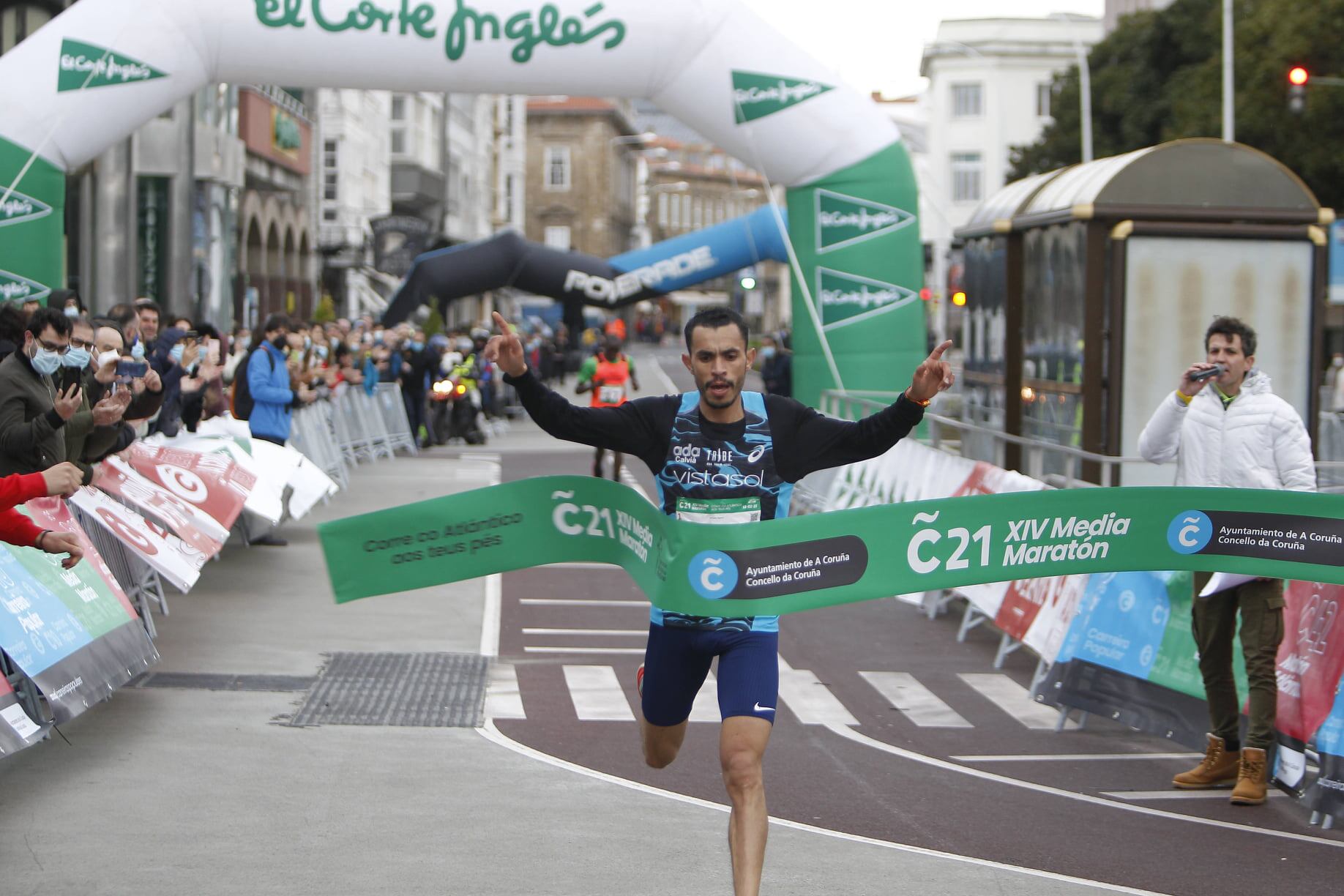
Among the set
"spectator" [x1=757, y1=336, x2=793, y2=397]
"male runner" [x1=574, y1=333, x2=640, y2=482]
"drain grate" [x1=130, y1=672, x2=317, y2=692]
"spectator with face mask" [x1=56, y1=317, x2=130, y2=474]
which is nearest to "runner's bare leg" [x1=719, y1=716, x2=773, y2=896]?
"spectator with face mask" [x1=56, y1=317, x2=130, y2=474]

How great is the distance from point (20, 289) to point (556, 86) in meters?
5.42

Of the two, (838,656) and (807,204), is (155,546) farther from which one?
(807,204)

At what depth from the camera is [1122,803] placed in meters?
7.72

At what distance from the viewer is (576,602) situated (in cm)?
1361

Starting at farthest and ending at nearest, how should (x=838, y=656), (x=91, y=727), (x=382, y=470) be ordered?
(x=382, y=470) → (x=838, y=656) → (x=91, y=727)

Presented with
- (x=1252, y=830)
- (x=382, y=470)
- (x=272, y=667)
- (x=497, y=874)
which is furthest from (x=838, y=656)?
(x=382, y=470)

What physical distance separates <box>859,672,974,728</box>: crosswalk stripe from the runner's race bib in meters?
3.95

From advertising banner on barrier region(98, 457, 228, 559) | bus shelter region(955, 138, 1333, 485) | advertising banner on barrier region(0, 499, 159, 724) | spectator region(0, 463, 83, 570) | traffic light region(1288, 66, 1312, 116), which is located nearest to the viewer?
spectator region(0, 463, 83, 570)

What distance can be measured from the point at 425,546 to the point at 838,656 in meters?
5.90

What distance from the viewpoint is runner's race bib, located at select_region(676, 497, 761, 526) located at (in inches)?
221

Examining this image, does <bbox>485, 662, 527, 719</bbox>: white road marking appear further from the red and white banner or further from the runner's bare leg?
the runner's bare leg

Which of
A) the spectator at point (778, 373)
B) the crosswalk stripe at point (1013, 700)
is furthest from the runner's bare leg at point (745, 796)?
the spectator at point (778, 373)

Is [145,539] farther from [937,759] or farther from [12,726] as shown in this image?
[937,759]

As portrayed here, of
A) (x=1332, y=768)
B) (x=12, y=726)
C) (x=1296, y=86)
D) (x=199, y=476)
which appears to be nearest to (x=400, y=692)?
(x=199, y=476)
